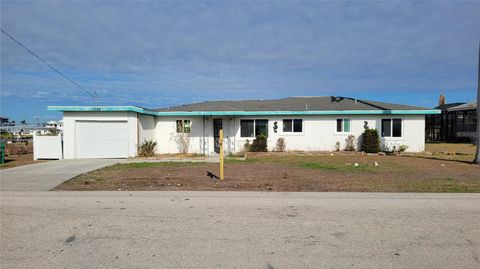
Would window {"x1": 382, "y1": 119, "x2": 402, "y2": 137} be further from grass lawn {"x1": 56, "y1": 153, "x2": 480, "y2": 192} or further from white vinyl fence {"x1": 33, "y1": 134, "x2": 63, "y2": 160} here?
white vinyl fence {"x1": 33, "y1": 134, "x2": 63, "y2": 160}

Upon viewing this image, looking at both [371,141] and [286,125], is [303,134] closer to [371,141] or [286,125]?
[286,125]

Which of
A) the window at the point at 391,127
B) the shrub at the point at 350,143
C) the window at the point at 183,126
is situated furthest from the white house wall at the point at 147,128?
the window at the point at 391,127

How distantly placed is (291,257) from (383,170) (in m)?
9.58

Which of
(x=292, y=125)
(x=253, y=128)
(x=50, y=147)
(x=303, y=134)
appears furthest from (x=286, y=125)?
(x=50, y=147)

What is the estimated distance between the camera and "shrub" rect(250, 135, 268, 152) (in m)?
20.7

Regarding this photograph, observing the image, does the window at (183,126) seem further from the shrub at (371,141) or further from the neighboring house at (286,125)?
the shrub at (371,141)

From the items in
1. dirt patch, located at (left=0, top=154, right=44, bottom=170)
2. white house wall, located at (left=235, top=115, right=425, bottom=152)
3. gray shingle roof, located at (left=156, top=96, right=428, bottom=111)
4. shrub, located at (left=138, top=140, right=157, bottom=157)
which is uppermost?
gray shingle roof, located at (left=156, top=96, right=428, bottom=111)

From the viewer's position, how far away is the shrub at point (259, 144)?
20.7m

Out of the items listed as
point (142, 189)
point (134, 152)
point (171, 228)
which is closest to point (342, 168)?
point (142, 189)

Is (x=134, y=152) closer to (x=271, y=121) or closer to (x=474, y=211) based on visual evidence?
(x=271, y=121)

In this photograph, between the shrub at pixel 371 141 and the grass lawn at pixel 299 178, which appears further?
the shrub at pixel 371 141

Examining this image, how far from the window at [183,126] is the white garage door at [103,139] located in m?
3.76

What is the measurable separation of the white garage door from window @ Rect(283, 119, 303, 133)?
936 cm

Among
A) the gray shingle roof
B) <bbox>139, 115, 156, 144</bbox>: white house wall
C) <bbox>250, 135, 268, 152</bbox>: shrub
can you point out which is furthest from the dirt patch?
<bbox>250, 135, 268, 152</bbox>: shrub
